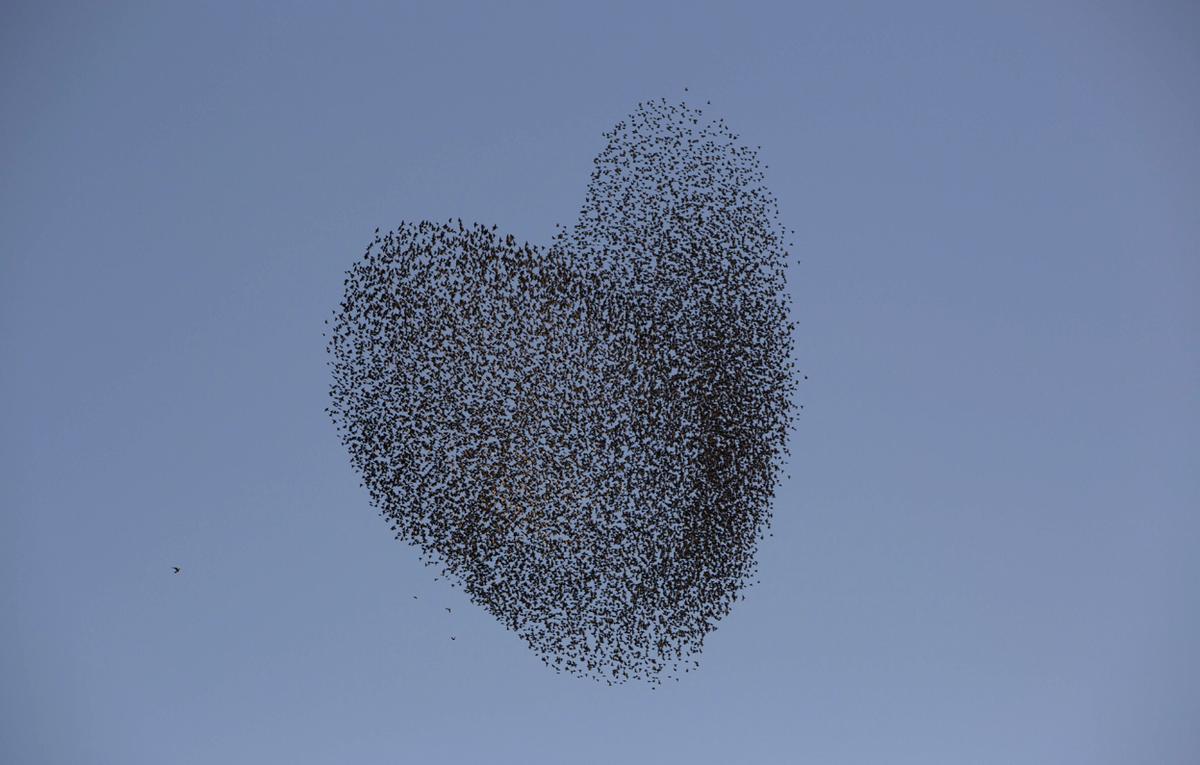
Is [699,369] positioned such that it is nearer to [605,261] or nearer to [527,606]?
[605,261]

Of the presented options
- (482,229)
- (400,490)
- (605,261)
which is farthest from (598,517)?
(482,229)

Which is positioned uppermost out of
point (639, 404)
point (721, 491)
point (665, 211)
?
point (665, 211)

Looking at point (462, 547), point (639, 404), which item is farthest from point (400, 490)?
point (639, 404)

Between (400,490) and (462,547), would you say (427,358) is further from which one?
(462,547)

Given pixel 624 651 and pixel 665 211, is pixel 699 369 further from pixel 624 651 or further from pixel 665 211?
pixel 624 651

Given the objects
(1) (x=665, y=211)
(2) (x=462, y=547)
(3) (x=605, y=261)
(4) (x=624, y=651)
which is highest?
(1) (x=665, y=211)

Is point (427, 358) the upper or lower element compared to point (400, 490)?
upper

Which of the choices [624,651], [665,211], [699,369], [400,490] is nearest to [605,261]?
[665,211]

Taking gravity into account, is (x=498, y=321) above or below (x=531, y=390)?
above
